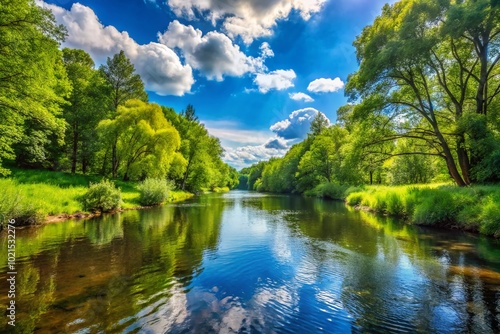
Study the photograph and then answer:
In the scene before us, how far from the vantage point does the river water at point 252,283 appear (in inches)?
220

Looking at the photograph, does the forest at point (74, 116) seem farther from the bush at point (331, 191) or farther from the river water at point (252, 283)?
the bush at point (331, 191)

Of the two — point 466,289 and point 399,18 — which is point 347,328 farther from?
point 399,18

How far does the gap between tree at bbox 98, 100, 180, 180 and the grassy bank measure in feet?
16.6

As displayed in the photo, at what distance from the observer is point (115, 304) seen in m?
6.25

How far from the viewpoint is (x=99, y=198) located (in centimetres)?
2241

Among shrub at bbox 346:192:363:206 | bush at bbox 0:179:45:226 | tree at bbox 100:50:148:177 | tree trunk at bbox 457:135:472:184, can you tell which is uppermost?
tree at bbox 100:50:148:177

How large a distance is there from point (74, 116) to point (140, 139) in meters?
7.93

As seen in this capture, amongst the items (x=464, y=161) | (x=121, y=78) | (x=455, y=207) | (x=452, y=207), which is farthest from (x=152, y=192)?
(x=464, y=161)

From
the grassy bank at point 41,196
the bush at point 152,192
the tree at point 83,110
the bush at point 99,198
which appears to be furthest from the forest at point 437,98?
the tree at point 83,110

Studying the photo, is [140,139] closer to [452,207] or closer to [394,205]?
[394,205]

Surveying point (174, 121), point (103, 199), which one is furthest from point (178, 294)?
point (174, 121)

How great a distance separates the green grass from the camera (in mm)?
13523

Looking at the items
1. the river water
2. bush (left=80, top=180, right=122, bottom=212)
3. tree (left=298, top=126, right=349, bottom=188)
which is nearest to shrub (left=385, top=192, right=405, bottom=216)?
the river water

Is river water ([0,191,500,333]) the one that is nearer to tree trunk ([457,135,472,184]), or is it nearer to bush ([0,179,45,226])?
bush ([0,179,45,226])
